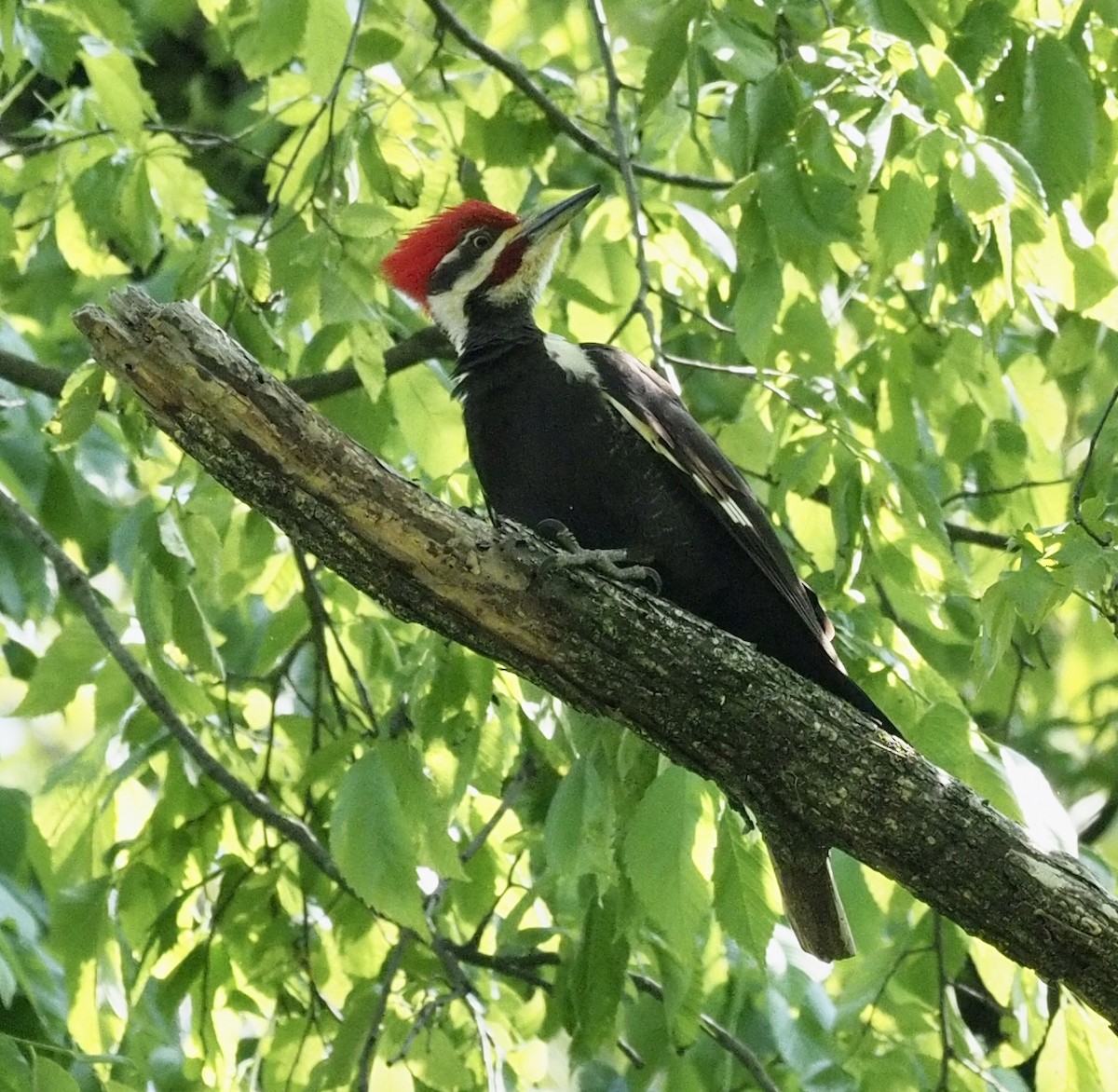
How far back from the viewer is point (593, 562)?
2729 millimetres

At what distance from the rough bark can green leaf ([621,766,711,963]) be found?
104 mm

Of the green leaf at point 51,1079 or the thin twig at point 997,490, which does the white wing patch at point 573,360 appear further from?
the green leaf at point 51,1079

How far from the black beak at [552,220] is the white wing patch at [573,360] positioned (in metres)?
0.43

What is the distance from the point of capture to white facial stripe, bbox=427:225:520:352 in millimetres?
3901

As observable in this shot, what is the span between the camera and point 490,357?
140 inches

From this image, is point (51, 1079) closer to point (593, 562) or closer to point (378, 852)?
point (378, 852)

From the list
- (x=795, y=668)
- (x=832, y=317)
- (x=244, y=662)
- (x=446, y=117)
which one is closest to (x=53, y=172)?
(x=446, y=117)

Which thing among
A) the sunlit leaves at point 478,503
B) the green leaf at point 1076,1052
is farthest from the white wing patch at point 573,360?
the green leaf at point 1076,1052

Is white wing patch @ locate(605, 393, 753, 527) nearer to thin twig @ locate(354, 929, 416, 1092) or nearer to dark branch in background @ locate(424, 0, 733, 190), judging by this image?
dark branch in background @ locate(424, 0, 733, 190)

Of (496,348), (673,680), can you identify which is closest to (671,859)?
(673,680)

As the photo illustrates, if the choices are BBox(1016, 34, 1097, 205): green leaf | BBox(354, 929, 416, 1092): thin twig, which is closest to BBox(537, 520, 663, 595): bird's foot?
BBox(354, 929, 416, 1092): thin twig

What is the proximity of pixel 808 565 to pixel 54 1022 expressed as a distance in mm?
1906

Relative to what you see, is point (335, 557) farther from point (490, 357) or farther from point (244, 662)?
point (244, 662)

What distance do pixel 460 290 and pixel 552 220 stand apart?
283 millimetres
